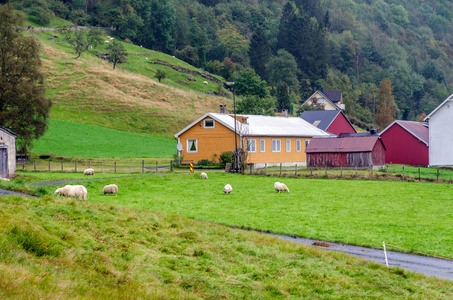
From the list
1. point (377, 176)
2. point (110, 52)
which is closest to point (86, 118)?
point (110, 52)

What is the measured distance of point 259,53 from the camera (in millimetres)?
158500

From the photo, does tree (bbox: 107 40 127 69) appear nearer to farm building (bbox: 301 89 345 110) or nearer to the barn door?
farm building (bbox: 301 89 345 110)

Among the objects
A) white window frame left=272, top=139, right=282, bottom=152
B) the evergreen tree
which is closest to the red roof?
white window frame left=272, top=139, right=282, bottom=152

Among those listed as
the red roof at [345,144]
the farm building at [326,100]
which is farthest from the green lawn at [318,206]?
the farm building at [326,100]

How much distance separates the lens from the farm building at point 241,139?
5431 cm

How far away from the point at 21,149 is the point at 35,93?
6.20 metres

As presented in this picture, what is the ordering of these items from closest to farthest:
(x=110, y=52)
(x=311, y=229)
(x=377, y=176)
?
(x=311, y=229) < (x=377, y=176) < (x=110, y=52)

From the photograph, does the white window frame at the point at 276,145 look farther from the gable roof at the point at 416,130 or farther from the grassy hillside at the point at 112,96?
the grassy hillside at the point at 112,96

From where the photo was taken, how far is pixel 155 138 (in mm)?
79750

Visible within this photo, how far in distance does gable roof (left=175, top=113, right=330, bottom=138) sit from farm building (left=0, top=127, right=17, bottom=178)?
18.6 metres

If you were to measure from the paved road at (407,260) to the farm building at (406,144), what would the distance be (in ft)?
156

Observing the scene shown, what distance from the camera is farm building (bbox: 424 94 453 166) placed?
56.6 meters

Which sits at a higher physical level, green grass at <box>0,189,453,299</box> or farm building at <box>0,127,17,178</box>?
farm building at <box>0,127,17,178</box>

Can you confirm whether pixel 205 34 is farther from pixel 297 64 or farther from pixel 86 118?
pixel 86 118
